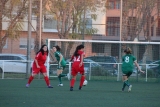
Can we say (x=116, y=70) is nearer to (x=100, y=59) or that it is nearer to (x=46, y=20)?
(x=100, y=59)

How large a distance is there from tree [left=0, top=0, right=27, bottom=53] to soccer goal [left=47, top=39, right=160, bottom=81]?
3.66 m

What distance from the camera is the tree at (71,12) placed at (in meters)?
31.2

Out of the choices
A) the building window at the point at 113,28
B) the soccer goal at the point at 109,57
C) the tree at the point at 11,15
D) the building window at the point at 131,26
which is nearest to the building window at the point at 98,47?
the soccer goal at the point at 109,57

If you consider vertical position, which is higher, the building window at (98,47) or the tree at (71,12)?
the tree at (71,12)

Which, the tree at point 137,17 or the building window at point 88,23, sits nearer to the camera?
the tree at point 137,17

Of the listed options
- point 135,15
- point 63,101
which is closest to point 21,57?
point 135,15

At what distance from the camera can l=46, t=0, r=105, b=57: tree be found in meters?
31.2

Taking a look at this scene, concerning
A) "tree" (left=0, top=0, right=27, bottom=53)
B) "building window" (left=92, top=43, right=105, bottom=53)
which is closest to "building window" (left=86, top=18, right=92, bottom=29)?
"building window" (left=92, top=43, right=105, bottom=53)

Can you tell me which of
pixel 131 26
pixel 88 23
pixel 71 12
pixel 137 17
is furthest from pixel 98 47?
pixel 88 23

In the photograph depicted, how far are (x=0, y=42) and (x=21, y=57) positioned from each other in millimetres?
1589

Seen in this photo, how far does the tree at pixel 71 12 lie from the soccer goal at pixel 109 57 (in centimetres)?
267

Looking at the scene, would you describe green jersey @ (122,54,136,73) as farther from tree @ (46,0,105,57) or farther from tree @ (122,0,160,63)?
tree @ (46,0,105,57)

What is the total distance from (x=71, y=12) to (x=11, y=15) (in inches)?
152

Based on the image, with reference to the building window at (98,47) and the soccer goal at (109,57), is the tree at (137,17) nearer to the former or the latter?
the soccer goal at (109,57)
